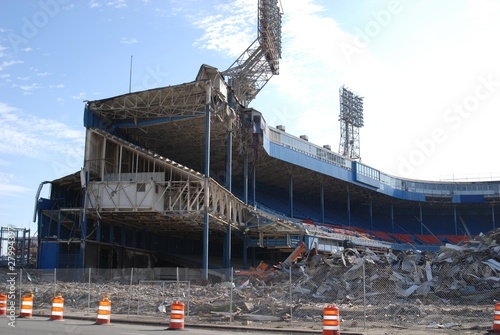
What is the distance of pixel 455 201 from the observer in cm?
8031

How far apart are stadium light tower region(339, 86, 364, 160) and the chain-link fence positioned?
5874cm

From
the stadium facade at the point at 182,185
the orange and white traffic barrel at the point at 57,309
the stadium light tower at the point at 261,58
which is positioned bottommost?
the orange and white traffic barrel at the point at 57,309

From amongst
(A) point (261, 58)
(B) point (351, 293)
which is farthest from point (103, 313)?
(A) point (261, 58)

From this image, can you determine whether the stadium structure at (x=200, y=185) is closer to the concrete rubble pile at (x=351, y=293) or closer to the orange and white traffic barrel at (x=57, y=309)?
the concrete rubble pile at (x=351, y=293)

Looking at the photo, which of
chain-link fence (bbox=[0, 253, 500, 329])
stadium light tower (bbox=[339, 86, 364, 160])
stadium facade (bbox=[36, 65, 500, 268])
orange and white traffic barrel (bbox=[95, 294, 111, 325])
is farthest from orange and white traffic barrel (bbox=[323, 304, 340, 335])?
stadium light tower (bbox=[339, 86, 364, 160])

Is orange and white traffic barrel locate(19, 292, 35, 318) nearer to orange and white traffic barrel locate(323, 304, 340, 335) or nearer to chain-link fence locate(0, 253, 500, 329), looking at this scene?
chain-link fence locate(0, 253, 500, 329)

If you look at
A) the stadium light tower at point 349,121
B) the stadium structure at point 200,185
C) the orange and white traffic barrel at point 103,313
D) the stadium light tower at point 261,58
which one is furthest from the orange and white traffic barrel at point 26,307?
the stadium light tower at point 349,121

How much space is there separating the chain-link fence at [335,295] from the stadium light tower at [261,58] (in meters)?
32.5

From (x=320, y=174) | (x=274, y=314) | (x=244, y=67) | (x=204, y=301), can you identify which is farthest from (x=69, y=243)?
(x=320, y=174)

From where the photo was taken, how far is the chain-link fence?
67.1 feet

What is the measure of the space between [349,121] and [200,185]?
182 ft

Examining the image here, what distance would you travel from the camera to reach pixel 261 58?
6019 centimetres

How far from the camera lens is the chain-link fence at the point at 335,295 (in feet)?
67.1

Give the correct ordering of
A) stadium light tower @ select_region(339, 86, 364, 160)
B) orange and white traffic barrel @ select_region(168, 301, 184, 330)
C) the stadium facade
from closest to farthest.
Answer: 1. orange and white traffic barrel @ select_region(168, 301, 184, 330)
2. the stadium facade
3. stadium light tower @ select_region(339, 86, 364, 160)
